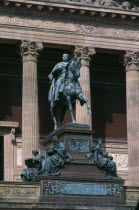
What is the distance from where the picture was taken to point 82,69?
43812 millimetres

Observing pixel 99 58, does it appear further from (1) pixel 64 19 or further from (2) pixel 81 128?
(2) pixel 81 128

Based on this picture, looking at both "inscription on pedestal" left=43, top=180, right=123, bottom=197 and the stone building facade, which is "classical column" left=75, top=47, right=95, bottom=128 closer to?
the stone building facade

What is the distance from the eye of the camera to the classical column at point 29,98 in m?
41.5

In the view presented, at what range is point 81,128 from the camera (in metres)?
27.1

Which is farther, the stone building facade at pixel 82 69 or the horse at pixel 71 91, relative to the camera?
the stone building facade at pixel 82 69

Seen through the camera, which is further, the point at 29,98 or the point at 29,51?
the point at 29,51

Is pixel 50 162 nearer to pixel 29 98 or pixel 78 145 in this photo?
pixel 78 145

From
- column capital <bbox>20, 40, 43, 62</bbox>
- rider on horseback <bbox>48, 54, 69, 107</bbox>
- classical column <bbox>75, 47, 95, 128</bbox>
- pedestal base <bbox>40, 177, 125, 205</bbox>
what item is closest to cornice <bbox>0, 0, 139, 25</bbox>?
column capital <bbox>20, 40, 43, 62</bbox>

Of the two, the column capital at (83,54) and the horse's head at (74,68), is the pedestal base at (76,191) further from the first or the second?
the column capital at (83,54)

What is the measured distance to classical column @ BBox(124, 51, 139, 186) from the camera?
43100mm

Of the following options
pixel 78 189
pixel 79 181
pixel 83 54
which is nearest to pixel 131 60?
pixel 83 54

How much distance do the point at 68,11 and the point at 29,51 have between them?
3.52 metres

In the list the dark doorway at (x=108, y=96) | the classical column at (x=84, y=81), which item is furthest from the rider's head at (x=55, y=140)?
the dark doorway at (x=108, y=96)

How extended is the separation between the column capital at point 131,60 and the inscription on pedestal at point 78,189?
19313mm
